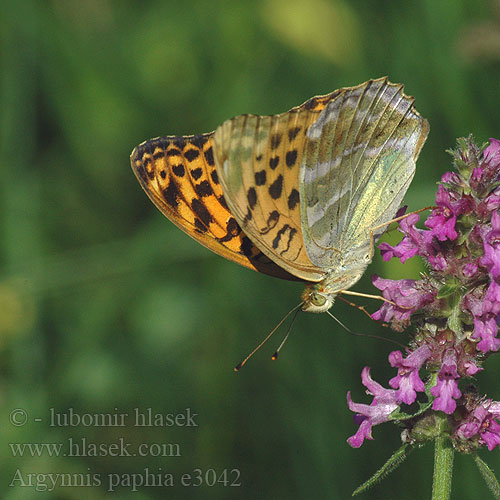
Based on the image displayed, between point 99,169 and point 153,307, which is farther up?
point 99,169

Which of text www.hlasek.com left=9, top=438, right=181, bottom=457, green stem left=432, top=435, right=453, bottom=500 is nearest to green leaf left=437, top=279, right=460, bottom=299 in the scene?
green stem left=432, top=435, right=453, bottom=500

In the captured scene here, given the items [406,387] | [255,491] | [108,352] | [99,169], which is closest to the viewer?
[406,387]

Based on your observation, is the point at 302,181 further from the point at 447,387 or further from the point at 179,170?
the point at 447,387

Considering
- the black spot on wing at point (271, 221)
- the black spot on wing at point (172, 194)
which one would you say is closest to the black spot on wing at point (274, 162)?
the black spot on wing at point (271, 221)

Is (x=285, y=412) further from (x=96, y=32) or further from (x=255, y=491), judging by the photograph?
(x=96, y=32)

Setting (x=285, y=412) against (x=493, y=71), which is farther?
(x=493, y=71)

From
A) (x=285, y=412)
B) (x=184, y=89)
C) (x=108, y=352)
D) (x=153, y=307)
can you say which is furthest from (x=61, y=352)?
(x=184, y=89)

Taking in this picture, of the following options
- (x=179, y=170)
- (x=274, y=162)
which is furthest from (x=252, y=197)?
(x=179, y=170)

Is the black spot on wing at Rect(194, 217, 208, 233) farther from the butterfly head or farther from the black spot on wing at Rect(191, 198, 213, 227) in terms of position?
the butterfly head

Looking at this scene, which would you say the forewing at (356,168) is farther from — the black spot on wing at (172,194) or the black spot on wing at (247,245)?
the black spot on wing at (172,194)
